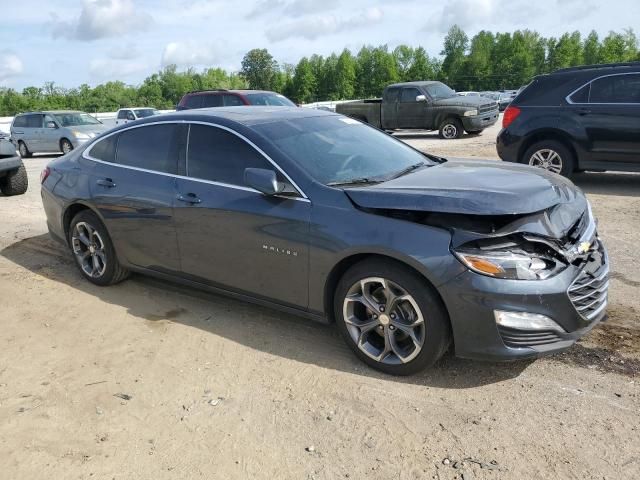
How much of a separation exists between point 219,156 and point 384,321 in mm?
1792

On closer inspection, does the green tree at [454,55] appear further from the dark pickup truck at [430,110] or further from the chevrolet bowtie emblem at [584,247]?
the chevrolet bowtie emblem at [584,247]

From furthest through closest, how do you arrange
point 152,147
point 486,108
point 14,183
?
point 486,108 < point 14,183 < point 152,147

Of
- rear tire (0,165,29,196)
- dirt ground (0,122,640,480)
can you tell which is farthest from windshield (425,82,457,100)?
dirt ground (0,122,640,480)

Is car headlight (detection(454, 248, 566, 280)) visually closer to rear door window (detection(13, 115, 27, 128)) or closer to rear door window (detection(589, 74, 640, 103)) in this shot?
rear door window (detection(589, 74, 640, 103))

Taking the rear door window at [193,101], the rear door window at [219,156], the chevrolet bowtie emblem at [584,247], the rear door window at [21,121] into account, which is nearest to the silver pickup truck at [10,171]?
the rear door window at [193,101]

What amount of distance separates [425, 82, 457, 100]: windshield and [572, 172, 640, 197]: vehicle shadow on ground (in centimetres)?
956

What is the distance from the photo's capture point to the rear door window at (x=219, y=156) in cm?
411

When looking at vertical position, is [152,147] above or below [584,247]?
above

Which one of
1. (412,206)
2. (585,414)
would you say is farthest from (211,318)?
(585,414)

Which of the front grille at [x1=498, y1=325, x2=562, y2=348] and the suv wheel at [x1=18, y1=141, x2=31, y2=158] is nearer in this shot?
the front grille at [x1=498, y1=325, x2=562, y2=348]

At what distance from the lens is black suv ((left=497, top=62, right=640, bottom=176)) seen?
820 centimetres

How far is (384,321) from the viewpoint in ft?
11.5

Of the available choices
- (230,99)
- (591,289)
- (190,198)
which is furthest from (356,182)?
(230,99)

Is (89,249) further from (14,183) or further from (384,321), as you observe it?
(14,183)
